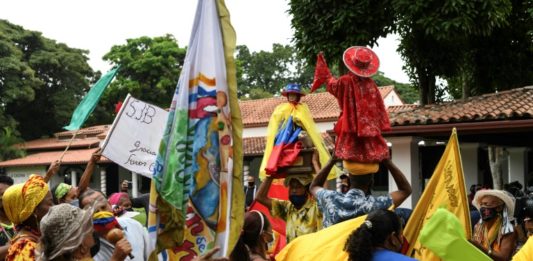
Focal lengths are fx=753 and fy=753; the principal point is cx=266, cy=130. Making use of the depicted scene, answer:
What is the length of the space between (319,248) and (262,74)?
197 ft

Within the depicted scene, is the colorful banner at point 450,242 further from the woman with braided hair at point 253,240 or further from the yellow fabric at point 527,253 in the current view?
the woman with braided hair at point 253,240

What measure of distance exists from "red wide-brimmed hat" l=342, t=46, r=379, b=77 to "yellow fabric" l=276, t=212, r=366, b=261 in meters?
1.11

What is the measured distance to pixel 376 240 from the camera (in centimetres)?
376

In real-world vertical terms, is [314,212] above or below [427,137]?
below

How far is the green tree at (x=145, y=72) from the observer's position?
1715 inches

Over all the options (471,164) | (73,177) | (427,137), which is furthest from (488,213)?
(73,177)

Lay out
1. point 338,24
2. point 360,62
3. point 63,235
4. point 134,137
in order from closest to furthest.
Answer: point 63,235 < point 360,62 < point 134,137 < point 338,24

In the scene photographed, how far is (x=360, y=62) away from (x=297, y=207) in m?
1.41

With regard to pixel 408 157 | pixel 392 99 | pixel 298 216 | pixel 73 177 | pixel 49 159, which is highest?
pixel 392 99

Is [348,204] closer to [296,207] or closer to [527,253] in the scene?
[527,253]

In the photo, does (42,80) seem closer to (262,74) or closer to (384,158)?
(262,74)

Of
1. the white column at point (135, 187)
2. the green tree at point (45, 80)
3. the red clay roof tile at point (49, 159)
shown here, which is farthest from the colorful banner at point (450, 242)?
the green tree at point (45, 80)

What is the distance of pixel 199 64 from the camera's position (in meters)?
3.89

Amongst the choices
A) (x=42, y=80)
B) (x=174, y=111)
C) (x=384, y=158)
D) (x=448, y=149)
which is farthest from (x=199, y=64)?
(x=42, y=80)
